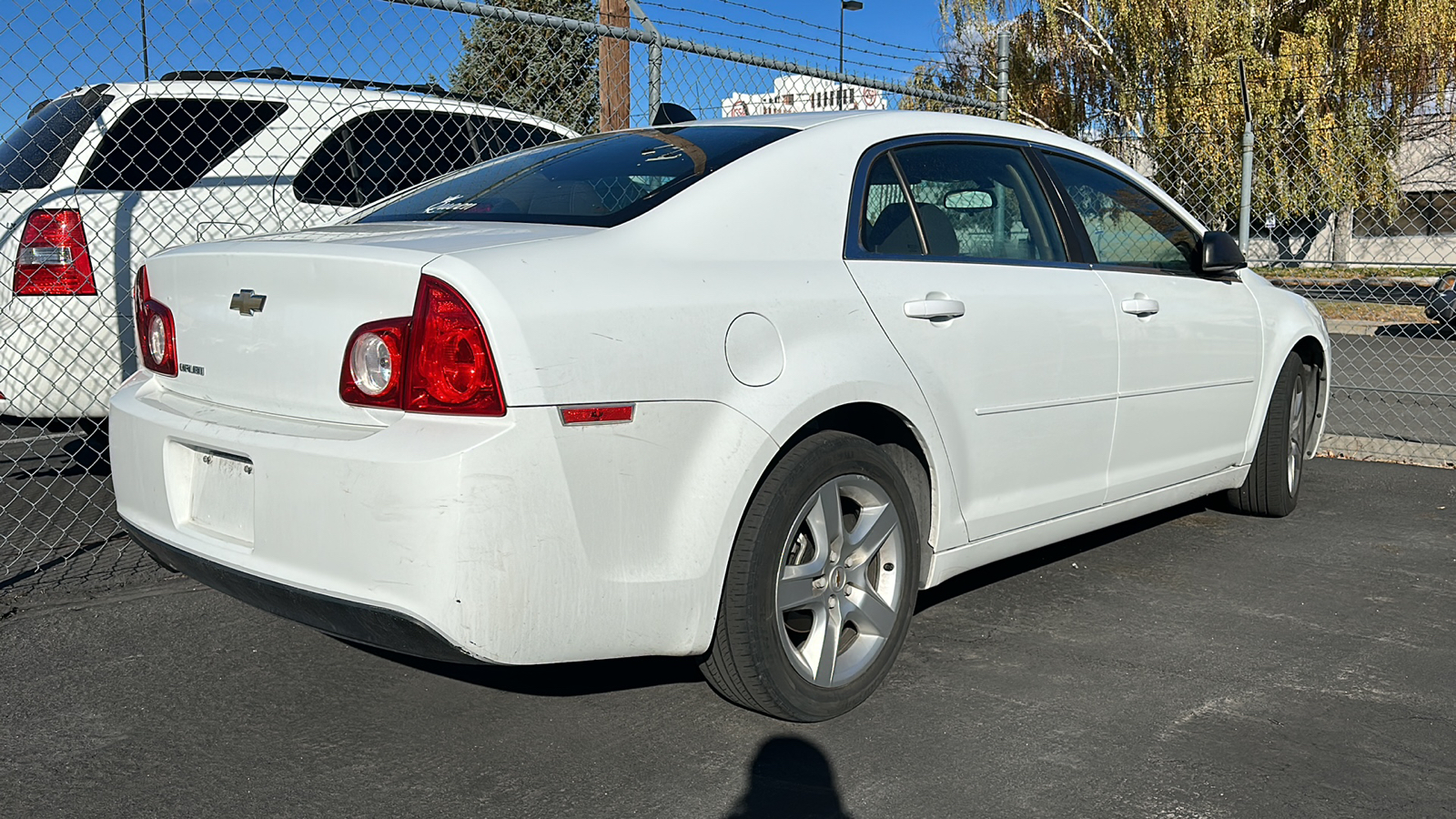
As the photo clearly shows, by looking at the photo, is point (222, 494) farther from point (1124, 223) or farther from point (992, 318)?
point (1124, 223)

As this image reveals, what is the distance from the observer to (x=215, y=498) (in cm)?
274

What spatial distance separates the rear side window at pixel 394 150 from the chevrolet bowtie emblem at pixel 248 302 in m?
2.91

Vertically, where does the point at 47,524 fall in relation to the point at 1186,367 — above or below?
below

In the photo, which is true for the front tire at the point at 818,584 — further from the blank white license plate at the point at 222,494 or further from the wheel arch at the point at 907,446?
the blank white license plate at the point at 222,494

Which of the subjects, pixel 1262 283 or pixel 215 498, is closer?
pixel 215 498

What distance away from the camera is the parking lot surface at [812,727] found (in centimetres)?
263

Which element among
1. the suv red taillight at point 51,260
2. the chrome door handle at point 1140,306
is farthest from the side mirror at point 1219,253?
the suv red taillight at point 51,260

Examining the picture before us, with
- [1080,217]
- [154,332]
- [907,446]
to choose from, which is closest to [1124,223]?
[1080,217]

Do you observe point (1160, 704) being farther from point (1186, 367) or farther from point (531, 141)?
point (531, 141)

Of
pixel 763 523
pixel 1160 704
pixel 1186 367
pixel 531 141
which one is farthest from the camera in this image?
pixel 531 141

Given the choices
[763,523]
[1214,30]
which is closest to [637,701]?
[763,523]

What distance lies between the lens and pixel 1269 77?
19266mm

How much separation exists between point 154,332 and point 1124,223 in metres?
3.14

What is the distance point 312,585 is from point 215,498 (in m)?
0.42
